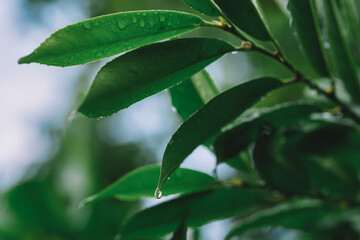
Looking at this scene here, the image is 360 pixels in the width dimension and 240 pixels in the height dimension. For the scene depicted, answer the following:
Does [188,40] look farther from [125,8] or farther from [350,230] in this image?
[125,8]

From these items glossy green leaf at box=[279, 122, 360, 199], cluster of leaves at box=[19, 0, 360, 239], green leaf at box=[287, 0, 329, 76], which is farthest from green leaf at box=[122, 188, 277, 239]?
green leaf at box=[287, 0, 329, 76]

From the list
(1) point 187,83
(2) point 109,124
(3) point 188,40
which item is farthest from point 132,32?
(2) point 109,124

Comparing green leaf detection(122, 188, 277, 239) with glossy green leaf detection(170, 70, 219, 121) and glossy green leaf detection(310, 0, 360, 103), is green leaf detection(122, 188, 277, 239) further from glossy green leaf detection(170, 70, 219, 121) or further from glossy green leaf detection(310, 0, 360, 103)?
glossy green leaf detection(310, 0, 360, 103)

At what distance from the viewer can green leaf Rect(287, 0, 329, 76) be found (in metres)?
0.54

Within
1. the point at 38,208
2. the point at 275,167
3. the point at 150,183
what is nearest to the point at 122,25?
the point at 150,183

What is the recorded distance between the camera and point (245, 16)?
48 cm

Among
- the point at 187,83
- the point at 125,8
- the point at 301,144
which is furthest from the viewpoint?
the point at 125,8

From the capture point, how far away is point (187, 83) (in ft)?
1.94

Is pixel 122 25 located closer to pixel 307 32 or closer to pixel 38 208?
pixel 307 32

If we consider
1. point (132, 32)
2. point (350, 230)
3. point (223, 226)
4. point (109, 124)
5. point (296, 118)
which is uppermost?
point (132, 32)

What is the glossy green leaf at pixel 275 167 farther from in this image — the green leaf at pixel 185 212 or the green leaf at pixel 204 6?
the green leaf at pixel 204 6

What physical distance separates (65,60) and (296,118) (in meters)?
0.40

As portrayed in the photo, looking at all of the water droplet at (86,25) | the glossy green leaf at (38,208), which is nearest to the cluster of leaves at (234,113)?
the water droplet at (86,25)

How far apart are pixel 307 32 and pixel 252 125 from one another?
166 mm
